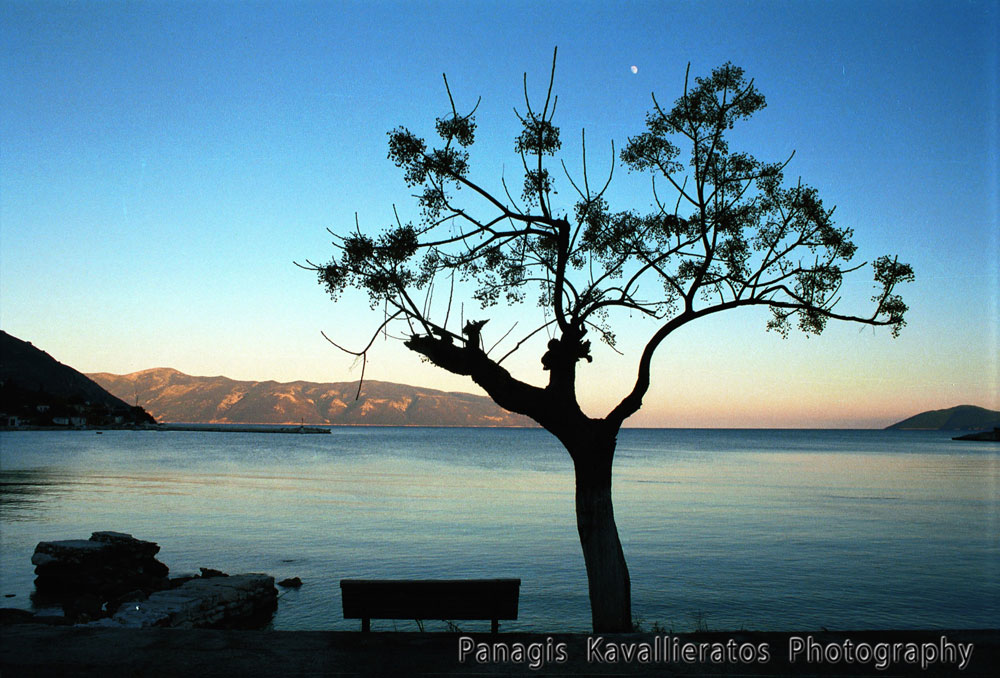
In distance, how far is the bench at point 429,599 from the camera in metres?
10.2

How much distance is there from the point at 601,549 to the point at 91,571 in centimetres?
1917

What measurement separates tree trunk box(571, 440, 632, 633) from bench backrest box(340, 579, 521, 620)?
4.84 feet

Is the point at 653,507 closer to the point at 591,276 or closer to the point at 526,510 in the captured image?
the point at 526,510

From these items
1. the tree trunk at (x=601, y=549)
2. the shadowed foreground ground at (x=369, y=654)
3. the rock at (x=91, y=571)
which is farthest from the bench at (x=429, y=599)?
the rock at (x=91, y=571)

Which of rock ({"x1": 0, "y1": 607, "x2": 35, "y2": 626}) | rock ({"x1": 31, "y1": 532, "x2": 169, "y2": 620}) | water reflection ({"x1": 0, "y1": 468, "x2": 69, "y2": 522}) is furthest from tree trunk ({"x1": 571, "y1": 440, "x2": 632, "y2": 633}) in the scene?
water reflection ({"x1": 0, "y1": 468, "x2": 69, "y2": 522})

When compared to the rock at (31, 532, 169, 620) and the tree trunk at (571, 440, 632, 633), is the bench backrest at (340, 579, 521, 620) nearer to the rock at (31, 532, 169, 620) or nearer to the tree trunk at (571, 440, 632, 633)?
the tree trunk at (571, 440, 632, 633)

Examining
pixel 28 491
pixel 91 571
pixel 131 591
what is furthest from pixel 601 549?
pixel 28 491

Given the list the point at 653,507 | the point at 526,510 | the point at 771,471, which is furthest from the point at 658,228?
the point at 771,471

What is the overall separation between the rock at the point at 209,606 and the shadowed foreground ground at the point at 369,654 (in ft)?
25.2

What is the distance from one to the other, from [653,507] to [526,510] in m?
9.28

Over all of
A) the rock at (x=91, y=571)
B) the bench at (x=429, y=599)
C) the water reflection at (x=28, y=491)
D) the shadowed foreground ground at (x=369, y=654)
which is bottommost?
the water reflection at (x=28, y=491)

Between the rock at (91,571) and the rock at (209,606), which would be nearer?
the rock at (209,606)

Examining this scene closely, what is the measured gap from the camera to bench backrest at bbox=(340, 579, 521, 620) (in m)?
10.2

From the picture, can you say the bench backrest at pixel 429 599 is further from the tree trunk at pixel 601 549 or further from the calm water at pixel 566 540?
the calm water at pixel 566 540
